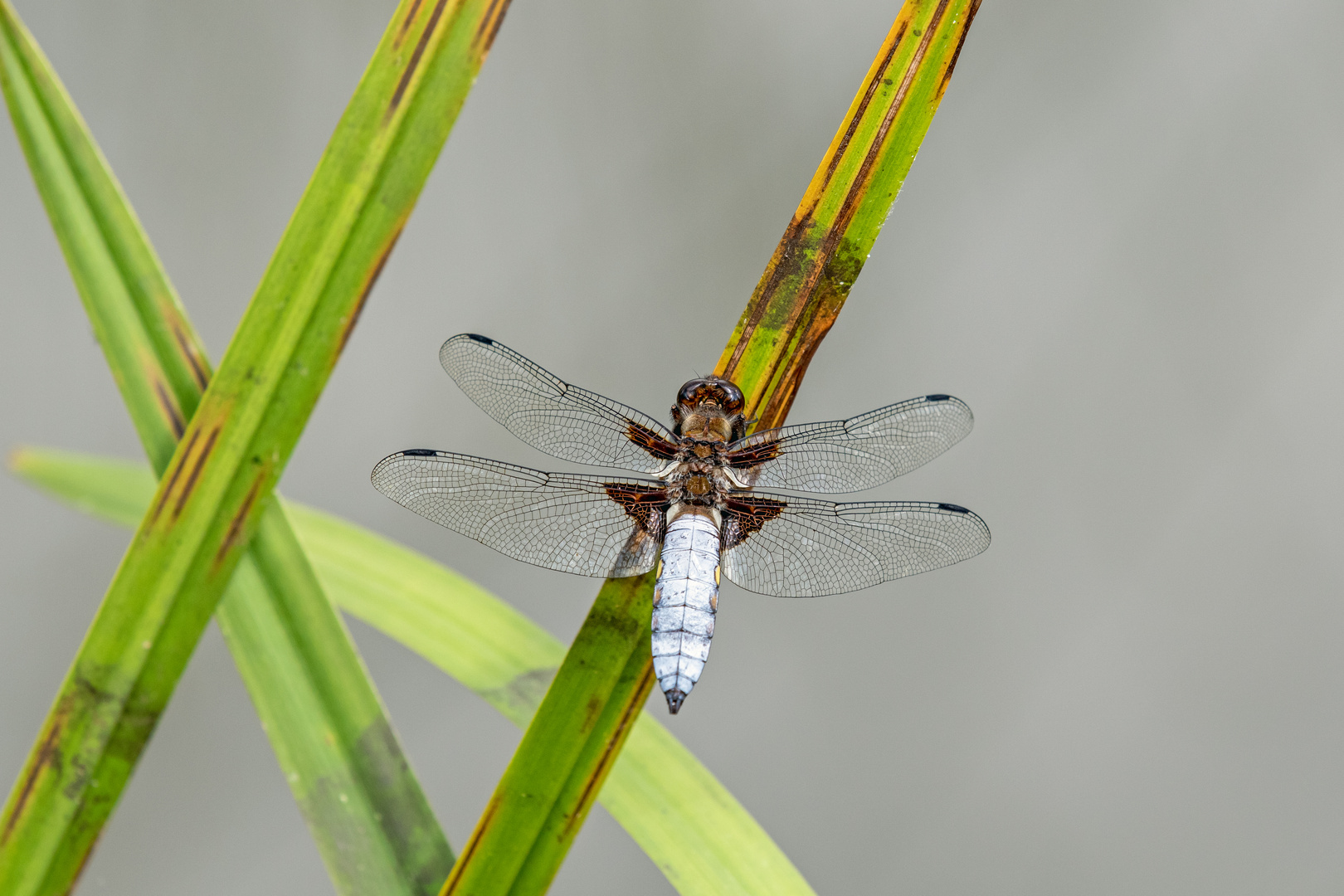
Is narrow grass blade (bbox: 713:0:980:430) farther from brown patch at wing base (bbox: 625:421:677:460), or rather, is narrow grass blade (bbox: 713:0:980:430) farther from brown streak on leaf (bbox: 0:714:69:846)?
brown streak on leaf (bbox: 0:714:69:846)

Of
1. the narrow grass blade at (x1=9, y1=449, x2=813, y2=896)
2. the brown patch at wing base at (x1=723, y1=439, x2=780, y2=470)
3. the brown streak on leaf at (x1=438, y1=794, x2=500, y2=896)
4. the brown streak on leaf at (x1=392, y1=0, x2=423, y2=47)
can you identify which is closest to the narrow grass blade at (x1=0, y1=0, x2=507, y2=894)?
the brown streak on leaf at (x1=392, y1=0, x2=423, y2=47)

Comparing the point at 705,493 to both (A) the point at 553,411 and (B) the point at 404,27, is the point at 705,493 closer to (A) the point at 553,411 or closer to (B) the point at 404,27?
(A) the point at 553,411

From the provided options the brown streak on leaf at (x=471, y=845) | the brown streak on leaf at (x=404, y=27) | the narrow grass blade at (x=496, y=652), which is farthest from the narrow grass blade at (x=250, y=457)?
the narrow grass blade at (x=496, y=652)

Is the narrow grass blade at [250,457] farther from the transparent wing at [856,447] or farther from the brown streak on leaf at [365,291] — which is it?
the transparent wing at [856,447]

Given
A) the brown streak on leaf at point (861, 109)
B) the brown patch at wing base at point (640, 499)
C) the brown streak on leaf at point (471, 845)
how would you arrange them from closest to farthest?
the brown streak on leaf at point (471, 845)
the brown streak on leaf at point (861, 109)
the brown patch at wing base at point (640, 499)

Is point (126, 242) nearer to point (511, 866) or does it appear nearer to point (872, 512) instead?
point (511, 866)

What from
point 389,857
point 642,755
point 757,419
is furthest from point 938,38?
point 389,857

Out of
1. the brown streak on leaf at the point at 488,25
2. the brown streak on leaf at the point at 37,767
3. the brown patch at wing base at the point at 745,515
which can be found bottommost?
the brown streak on leaf at the point at 37,767
